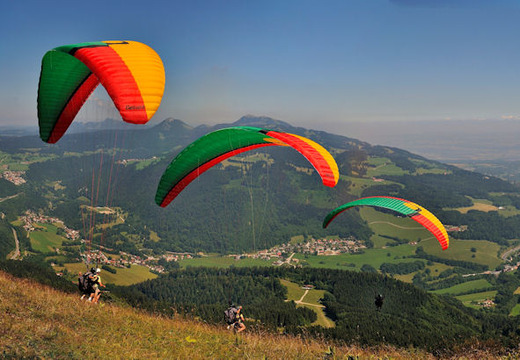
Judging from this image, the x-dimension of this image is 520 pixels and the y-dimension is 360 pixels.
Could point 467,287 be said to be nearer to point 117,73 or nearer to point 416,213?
point 416,213

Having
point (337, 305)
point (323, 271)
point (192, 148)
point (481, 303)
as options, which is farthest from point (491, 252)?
point (192, 148)

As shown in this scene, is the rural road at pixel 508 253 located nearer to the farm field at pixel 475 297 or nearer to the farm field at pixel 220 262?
the farm field at pixel 475 297

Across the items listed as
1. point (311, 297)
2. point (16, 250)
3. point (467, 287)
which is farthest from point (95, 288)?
point (467, 287)

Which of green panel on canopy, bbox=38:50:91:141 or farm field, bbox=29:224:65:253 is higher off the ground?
green panel on canopy, bbox=38:50:91:141

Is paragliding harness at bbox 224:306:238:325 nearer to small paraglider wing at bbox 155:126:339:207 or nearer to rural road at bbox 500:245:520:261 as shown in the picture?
small paraglider wing at bbox 155:126:339:207

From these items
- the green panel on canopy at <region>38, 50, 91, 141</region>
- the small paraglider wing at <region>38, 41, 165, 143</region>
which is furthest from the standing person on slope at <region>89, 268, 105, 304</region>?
the green panel on canopy at <region>38, 50, 91, 141</region>

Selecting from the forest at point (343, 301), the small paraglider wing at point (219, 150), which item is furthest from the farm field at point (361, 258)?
the small paraglider wing at point (219, 150)
